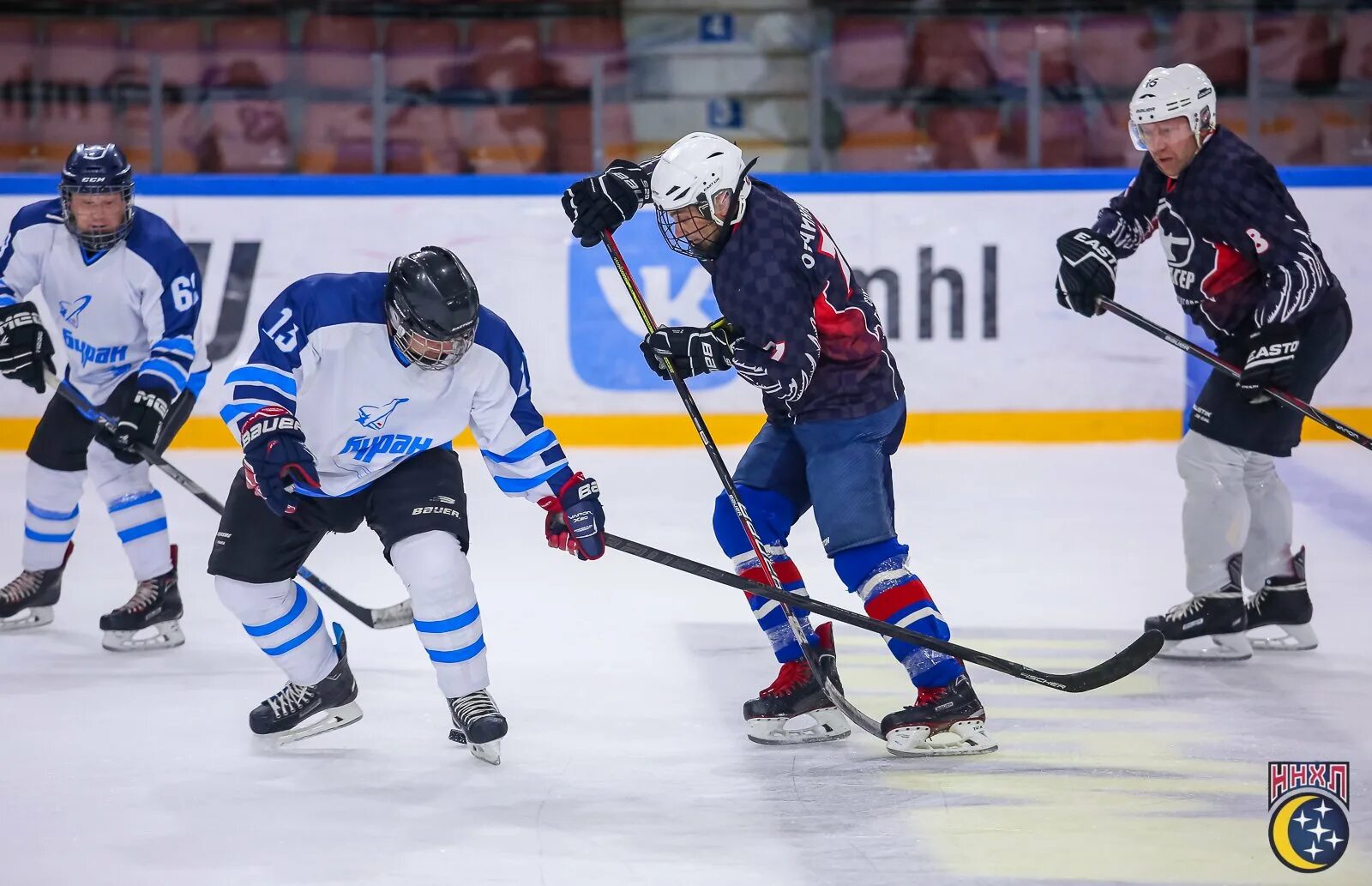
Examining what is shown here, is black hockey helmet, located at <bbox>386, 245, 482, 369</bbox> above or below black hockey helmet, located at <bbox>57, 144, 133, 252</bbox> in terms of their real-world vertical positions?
below

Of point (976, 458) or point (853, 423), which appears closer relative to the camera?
point (853, 423)

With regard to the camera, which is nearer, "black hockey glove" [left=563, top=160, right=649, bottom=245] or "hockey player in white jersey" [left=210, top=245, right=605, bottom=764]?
"hockey player in white jersey" [left=210, top=245, right=605, bottom=764]

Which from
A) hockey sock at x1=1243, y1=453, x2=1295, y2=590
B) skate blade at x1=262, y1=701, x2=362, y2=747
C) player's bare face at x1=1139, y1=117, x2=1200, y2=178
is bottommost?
skate blade at x1=262, y1=701, x2=362, y2=747

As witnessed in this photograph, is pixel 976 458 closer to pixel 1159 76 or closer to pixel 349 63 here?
pixel 1159 76

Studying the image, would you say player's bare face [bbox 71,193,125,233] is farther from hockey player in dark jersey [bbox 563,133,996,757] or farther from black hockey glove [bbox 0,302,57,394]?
hockey player in dark jersey [bbox 563,133,996,757]

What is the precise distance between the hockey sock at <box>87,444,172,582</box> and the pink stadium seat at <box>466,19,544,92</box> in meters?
3.82

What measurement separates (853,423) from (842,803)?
0.74m

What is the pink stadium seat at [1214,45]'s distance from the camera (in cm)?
697

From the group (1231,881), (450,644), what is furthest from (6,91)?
(1231,881)

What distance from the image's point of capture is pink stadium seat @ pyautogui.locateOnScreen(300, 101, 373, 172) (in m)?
6.73

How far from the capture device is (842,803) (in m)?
2.92

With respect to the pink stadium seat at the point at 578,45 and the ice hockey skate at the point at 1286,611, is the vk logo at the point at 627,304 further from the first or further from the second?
the ice hockey skate at the point at 1286,611

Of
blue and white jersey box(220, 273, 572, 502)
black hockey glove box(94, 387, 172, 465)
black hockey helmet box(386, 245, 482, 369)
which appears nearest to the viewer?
black hockey helmet box(386, 245, 482, 369)

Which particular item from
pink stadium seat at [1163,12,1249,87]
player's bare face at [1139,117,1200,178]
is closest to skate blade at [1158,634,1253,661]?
player's bare face at [1139,117,1200,178]
